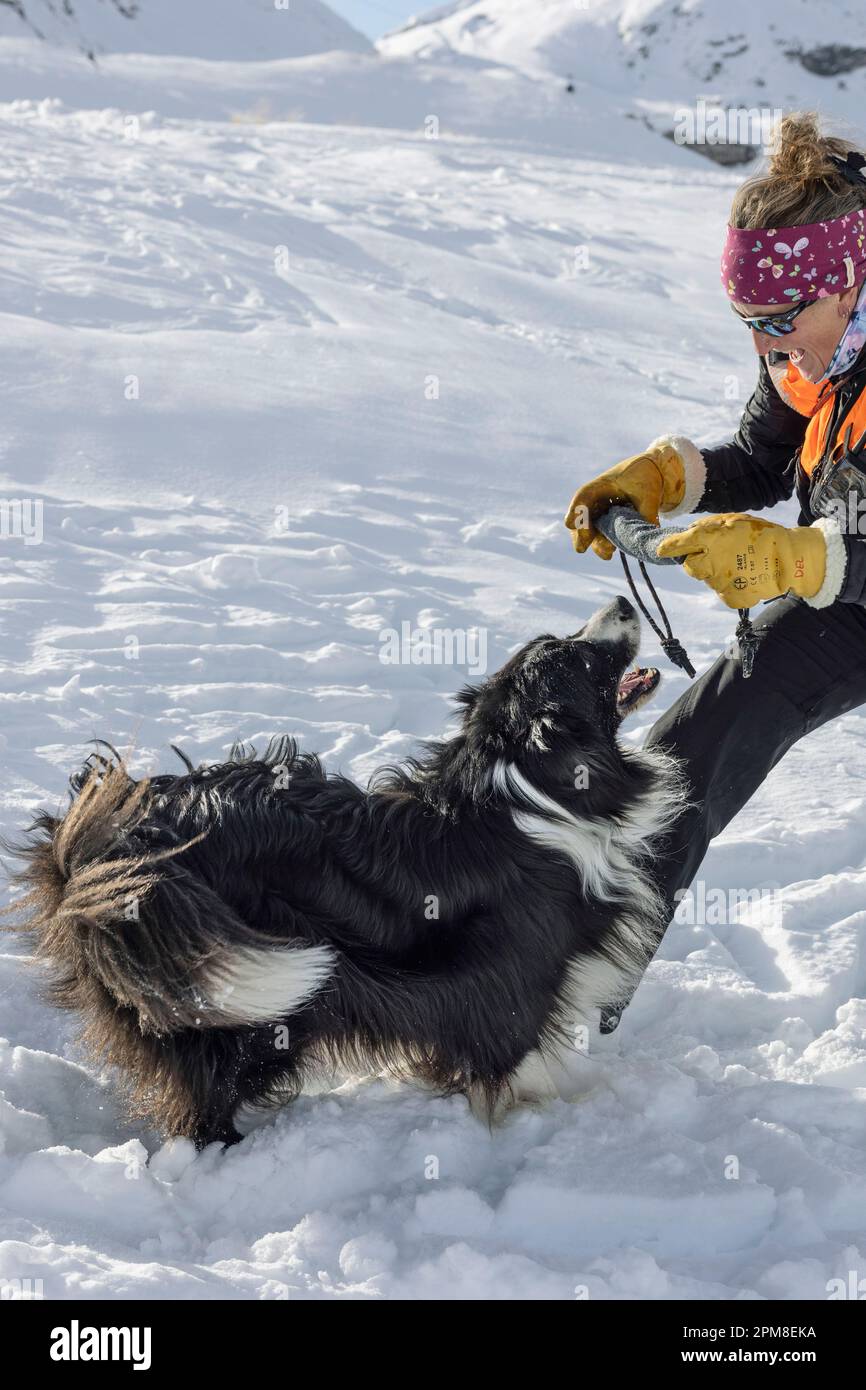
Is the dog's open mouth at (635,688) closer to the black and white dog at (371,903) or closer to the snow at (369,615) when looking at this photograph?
the black and white dog at (371,903)

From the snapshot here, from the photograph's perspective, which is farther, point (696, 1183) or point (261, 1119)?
point (261, 1119)

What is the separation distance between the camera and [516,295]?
833 cm

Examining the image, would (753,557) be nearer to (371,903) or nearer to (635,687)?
(635,687)

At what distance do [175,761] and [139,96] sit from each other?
13.4 metres

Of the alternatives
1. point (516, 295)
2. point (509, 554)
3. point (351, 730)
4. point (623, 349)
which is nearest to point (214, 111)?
point (516, 295)

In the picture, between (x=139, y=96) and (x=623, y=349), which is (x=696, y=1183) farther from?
(x=139, y=96)

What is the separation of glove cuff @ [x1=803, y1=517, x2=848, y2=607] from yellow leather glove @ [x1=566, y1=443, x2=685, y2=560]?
52 centimetres

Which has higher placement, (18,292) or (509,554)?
(18,292)

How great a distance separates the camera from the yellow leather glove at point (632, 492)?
9.02 feet

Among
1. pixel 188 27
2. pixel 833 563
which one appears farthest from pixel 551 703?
pixel 188 27

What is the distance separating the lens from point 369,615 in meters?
4.56

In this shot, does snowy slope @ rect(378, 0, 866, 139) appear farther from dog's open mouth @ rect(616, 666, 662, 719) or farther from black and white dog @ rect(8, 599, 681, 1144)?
black and white dog @ rect(8, 599, 681, 1144)

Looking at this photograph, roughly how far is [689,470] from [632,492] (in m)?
0.17

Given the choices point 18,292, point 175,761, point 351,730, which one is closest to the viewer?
point 175,761
